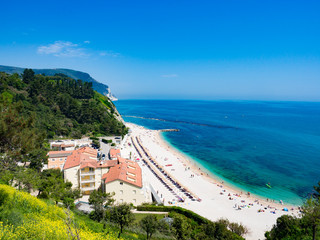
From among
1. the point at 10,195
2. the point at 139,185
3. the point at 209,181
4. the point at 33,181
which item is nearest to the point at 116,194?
the point at 139,185

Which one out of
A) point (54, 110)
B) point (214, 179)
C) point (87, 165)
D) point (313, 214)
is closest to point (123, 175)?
point (87, 165)

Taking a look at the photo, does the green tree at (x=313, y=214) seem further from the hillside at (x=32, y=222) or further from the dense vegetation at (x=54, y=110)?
the dense vegetation at (x=54, y=110)

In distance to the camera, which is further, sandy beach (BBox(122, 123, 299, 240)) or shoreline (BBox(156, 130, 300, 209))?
shoreline (BBox(156, 130, 300, 209))

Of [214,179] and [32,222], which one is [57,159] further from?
[214,179]

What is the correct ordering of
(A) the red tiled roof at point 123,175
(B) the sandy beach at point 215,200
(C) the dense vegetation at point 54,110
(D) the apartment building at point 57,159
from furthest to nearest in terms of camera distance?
(C) the dense vegetation at point 54,110, (D) the apartment building at point 57,159, (B) the sandy beach at point 215,200, (A) the red tiled roof at point 123,175

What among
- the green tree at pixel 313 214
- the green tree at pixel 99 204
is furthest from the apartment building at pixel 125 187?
the green tree at pixel 313 214

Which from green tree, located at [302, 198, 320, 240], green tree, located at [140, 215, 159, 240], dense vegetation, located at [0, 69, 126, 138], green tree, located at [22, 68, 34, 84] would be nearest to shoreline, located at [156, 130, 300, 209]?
green tree, located at [302, 198, 320, 240]

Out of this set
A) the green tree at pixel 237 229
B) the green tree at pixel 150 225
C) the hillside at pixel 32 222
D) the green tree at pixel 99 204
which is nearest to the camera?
the hillside at pixel 32 222

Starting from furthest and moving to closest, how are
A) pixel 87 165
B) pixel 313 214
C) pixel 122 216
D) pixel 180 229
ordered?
pixel 87 165 → pixel 122 216 → pixel 180 229 → pixel 313 214

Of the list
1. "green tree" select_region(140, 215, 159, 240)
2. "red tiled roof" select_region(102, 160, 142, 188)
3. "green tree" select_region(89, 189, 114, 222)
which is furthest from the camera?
"red tiled roof" select_region(102, 160, 142, 188)

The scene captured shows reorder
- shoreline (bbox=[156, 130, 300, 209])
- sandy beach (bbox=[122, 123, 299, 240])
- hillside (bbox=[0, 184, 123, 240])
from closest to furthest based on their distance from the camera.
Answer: hillside (bbox=[0, 184, 123, 240])
sandy beach (bbox=[122, 123, 299, 240])
shoreline (bbox=[156, 130, 300, 209])

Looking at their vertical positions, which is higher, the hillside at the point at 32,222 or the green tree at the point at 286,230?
the hillside at the point at 32,222

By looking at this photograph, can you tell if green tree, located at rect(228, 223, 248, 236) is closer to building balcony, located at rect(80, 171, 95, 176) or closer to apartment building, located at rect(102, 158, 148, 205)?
apartment building, located at rect(102, 158, 148, 205)

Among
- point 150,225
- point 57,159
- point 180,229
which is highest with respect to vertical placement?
point 57,159
